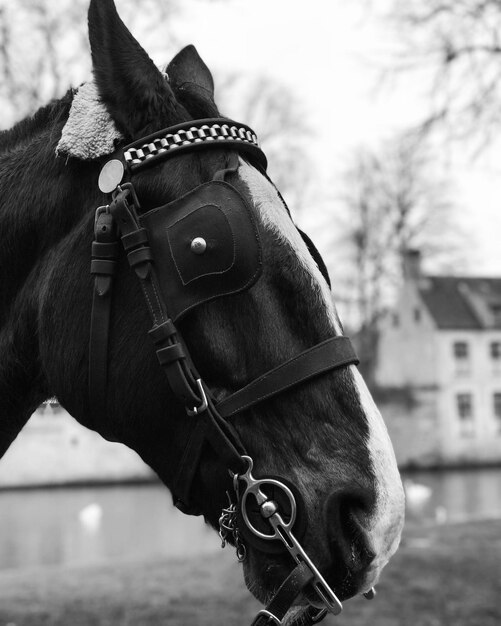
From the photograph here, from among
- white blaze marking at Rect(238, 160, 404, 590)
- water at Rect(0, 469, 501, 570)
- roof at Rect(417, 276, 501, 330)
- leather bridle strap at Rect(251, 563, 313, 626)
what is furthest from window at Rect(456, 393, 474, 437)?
leather bridle strap at Rect(251, 563, 313, 626)

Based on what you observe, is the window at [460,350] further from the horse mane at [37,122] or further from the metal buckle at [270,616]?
the metal buckle at [270,616]

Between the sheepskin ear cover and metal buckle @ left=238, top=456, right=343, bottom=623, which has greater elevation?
the sheepskin ear cover

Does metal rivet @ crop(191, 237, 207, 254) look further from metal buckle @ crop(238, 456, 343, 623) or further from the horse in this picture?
metal buckle @ crop(238, 456, 343, 623)

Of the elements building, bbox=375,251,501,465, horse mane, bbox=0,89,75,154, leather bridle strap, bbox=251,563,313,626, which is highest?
horse mane, bbox=0,89,75,154

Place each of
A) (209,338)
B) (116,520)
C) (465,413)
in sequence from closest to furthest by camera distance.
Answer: (209,338), (116,520), (465,413)

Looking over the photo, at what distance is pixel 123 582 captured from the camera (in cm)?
901

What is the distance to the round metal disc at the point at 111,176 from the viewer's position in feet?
6.15

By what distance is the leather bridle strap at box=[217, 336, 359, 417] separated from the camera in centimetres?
168

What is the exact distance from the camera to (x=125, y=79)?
74.9 inches

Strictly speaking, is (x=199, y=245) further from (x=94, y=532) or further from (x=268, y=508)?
(x=94, y=532)

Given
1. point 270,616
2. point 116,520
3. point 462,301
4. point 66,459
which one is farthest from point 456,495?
point 270,616

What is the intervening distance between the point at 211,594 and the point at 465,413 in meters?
36.3

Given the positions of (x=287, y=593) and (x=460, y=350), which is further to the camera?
(x=460, y=350)

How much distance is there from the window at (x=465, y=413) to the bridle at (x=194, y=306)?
40879 mm
